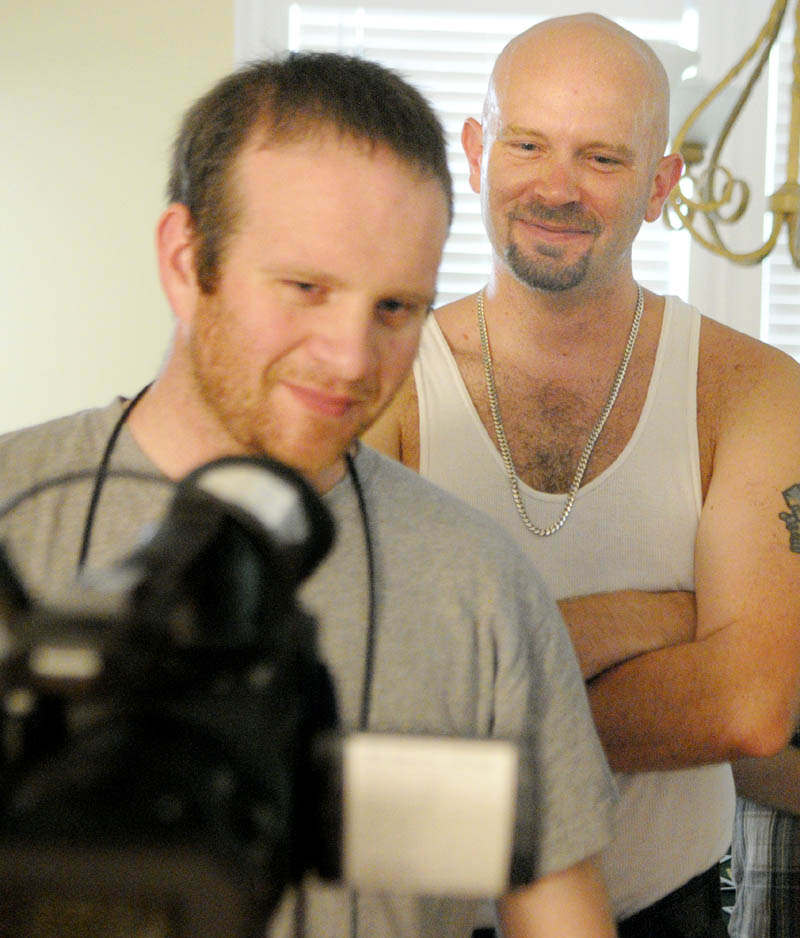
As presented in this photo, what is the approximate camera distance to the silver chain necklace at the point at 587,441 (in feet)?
4.98

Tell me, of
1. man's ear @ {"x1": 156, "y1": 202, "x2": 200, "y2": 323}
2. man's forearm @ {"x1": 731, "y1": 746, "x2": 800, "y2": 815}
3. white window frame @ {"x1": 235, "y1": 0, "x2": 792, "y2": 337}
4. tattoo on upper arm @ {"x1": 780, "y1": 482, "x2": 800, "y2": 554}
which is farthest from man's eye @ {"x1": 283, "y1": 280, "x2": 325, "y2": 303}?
white window frame @ {"x1": 235, "y1": 0, "x2": 792, "y2": 337}

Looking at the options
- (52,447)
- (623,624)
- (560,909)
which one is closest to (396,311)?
(52,447)

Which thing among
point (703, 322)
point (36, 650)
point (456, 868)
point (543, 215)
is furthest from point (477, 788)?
point (703, 322)

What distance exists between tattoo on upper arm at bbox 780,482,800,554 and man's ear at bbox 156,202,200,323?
2.80 feet

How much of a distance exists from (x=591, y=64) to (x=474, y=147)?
241 millimetres

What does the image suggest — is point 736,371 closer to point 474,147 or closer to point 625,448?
point 625,448

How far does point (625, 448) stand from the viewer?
155cm

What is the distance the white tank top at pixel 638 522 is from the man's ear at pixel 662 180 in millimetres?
306

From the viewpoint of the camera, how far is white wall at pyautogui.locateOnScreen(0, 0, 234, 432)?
2.89 meters

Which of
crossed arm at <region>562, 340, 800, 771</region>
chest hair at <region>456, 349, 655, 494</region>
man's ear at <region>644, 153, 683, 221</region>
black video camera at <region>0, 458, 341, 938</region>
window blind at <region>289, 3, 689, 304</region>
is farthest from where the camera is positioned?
window blind at <region>289, 3, 689, 304</region>

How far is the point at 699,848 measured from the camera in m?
1.45

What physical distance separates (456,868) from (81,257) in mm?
2689

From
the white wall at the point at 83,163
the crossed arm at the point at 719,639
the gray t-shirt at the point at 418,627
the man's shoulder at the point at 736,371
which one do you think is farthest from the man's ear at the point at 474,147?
the white wall at the point at 83,163

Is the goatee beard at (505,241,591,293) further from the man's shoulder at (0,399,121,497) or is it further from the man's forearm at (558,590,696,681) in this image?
the man's shoulder at (0,399,121,497)
